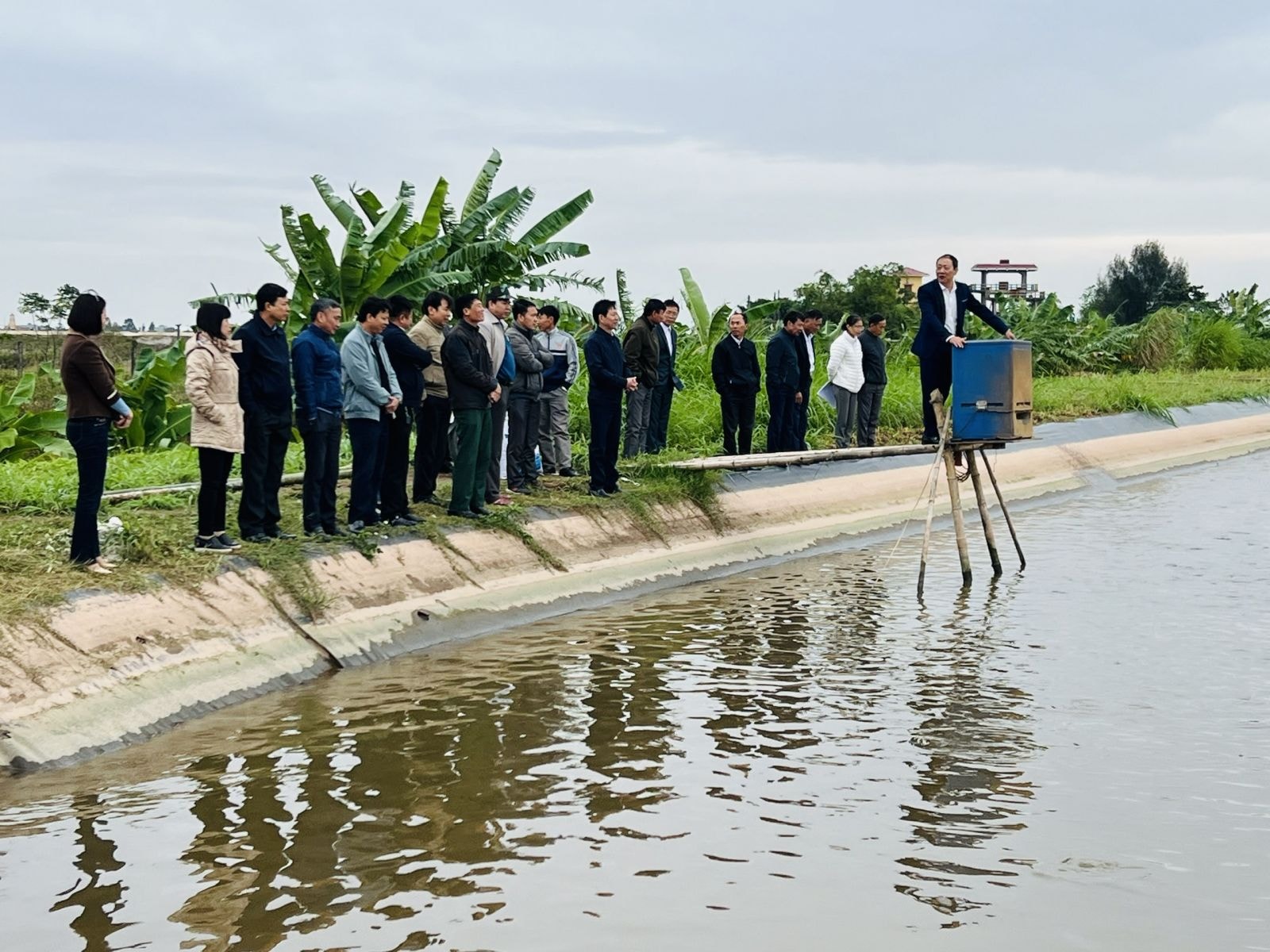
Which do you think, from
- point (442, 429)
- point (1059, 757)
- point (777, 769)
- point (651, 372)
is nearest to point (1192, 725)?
point (1059, 757)

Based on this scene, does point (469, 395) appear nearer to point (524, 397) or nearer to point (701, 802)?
point (524, 397)

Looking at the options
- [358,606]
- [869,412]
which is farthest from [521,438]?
[869,412]

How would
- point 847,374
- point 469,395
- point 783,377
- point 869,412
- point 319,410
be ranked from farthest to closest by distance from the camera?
point 869,412
point 847,374
point 783,377
point 469,395
point 319,410

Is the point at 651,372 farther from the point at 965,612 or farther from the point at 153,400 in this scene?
the point at 153,400

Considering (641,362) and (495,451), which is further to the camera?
(641,362)

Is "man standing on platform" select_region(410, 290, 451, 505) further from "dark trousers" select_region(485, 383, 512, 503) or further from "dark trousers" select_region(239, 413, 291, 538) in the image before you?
"dark trousers" select_region(239, 413, 291, 538)

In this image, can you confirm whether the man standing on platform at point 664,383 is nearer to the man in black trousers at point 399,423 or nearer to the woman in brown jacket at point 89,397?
the man in black trousers at point 399,423

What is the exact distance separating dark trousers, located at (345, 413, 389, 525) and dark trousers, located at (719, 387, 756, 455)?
595 centimetres

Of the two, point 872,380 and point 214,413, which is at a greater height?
point 872,380

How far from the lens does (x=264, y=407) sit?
10.2m

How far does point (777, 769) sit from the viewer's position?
7.08 metres

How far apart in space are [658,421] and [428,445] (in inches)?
191

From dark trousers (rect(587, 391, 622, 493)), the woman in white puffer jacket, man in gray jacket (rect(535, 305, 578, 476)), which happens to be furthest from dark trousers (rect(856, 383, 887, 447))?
dark trousers (rect(587, 391, 622, 493))

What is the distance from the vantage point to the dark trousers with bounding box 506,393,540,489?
13477 millimetres
